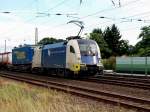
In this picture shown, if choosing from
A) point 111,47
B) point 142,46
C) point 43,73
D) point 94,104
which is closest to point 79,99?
point 94,104

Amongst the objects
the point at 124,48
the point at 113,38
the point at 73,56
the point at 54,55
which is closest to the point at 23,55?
the point at 54,55

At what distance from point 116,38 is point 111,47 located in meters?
2.94

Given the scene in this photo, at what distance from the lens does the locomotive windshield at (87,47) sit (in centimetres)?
2917

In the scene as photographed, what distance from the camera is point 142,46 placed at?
291 feet

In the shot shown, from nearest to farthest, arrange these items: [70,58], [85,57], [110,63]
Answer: [85,57] < [70,58] < [110,63]

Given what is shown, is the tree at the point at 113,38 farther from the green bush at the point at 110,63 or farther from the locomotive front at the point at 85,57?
the locomotive front at the point at 85,57

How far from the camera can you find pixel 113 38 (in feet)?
358

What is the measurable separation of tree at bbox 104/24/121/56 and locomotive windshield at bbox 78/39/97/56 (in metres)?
78.3

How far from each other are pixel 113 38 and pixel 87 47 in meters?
80.3

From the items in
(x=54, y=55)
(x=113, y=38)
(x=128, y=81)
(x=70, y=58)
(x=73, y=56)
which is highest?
(x=113, y=38)

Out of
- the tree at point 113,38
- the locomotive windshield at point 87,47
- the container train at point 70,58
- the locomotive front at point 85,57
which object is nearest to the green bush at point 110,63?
the container train at point 70,58

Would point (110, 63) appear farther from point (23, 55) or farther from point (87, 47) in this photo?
point (87, 47)

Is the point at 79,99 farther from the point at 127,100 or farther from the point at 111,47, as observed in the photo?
the point at 111,47

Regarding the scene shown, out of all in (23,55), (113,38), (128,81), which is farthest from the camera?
(113,38)
